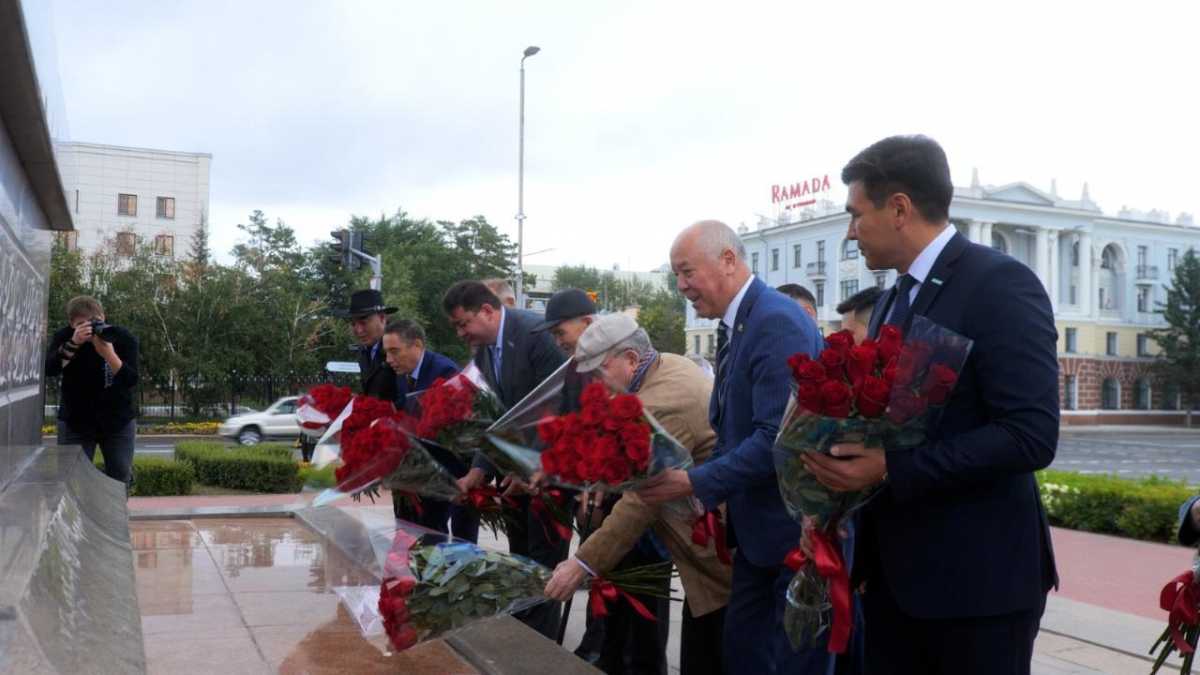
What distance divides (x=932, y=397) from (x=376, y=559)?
2.59m

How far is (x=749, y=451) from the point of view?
3.09 metres

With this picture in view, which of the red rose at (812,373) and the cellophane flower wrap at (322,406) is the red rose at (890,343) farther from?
the cellophane flower wrap at (322,406)

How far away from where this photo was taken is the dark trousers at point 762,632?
3152mm

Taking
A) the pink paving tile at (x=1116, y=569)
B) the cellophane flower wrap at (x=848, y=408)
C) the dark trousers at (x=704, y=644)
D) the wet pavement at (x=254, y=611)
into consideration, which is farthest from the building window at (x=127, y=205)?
the cellophane flower wrap at (x=848, y=408)

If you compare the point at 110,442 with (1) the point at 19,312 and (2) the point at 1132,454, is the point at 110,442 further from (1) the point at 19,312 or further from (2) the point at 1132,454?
(2) the point at 1132,454

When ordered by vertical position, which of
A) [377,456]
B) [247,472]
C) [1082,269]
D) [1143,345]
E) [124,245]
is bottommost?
[247,472]

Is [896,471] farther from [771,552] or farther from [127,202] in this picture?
[127,202]

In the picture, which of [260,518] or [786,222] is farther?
[786,222]

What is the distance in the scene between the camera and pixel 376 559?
4.16 m

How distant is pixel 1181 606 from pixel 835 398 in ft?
3.71

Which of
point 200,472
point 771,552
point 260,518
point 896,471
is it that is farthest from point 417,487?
point 200,472

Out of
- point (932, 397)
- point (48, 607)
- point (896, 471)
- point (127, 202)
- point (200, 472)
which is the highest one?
point (127, 202)

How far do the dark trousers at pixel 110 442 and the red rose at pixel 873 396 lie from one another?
694cm

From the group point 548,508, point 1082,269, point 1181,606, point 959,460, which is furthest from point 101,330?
point 1082,269
